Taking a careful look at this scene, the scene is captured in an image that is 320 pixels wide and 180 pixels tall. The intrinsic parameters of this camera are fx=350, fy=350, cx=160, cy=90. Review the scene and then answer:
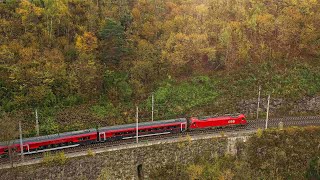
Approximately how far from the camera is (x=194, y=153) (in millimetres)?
44125

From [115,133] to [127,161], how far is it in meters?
3.94

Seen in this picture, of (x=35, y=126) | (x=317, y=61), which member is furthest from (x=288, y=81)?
(x=35, y=126)

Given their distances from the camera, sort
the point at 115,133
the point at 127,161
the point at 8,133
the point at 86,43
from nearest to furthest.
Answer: the point at 8,133 → the point at 127,161 → the point at 115,133 → the point at 86,43

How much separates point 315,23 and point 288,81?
42.1 ft

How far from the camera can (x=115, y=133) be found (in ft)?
143

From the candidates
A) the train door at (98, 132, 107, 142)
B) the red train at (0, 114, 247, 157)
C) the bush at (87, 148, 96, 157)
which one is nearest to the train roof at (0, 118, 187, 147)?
the red train at (0, 114, 247, 157)

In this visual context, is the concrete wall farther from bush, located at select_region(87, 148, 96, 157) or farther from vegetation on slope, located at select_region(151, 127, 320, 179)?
vegetation on slope, located at select_region(151, 127, 320, 179)

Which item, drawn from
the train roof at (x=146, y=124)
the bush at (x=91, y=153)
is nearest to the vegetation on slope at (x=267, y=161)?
the train roof at (x=146, y=124)

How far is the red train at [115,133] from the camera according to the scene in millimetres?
40344

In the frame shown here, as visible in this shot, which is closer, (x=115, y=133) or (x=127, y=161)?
(x=127, y=161)

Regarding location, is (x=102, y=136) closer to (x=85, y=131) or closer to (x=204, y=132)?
(x=85, y=131)

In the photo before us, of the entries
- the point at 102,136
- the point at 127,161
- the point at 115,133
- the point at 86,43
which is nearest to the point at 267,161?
the point at 127,161

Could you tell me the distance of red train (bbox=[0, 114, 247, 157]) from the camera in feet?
132

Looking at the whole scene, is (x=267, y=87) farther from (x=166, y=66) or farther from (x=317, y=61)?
(x=166, y=66)
